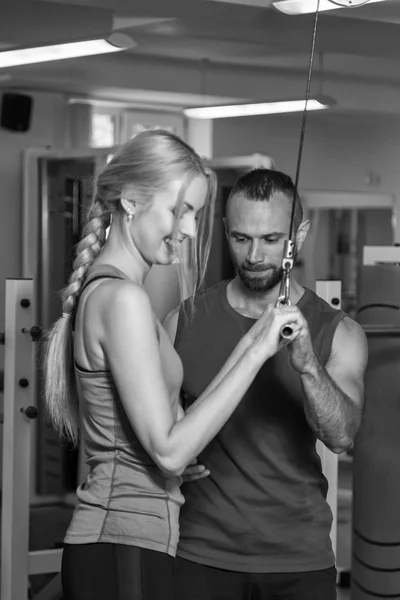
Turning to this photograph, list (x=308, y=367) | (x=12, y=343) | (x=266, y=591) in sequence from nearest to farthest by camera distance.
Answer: (x=308, y=367), (x=266, y=591), (x=12, y=343)

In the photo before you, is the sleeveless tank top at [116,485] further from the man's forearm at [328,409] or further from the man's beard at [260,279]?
the man's beard at [260,279]

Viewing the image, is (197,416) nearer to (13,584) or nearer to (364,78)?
(13,584)

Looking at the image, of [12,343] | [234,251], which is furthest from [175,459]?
[12,343]

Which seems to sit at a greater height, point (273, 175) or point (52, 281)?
point (273, 175)

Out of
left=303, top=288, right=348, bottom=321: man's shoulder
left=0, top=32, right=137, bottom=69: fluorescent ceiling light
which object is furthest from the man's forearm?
left=0, top=32, right=137, bottom=69: fluorescent ceiling light

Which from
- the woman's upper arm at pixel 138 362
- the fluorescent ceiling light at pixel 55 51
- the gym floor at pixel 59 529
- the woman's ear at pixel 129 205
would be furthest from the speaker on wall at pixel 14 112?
the woman's upper arm at pixel 138 362

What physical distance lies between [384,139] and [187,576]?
6872mm

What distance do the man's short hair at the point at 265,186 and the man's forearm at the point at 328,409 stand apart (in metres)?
0.41

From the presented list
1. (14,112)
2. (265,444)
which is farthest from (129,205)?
(14,112)

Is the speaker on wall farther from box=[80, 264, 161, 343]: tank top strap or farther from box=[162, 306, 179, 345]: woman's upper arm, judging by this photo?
box=[80, 264, 161, 343]: tank top strap

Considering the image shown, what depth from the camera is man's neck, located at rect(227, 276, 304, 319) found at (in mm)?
2057

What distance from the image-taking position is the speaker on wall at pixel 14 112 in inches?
275

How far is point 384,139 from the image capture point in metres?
8.26

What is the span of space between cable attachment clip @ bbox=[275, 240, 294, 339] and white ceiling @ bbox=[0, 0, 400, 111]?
4320 mm
